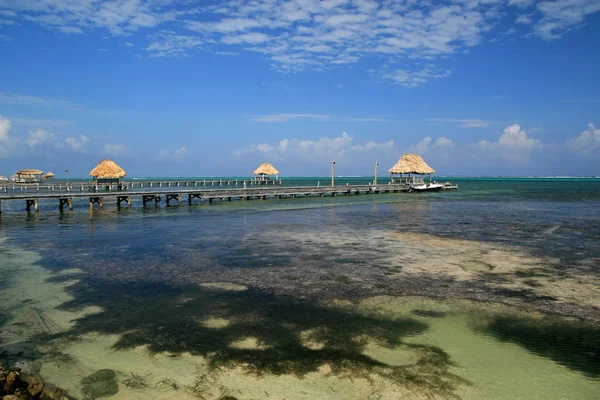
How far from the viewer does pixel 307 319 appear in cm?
711

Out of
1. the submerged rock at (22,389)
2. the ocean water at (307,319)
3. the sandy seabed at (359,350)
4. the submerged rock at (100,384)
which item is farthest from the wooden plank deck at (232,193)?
the submerged rock at (22,389)

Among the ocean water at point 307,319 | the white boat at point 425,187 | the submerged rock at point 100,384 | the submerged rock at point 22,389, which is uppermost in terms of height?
the white boat at point 425,187

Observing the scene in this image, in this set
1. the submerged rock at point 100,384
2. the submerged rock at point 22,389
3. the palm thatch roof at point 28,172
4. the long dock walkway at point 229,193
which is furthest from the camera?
the palm thatch roof at point 28,172

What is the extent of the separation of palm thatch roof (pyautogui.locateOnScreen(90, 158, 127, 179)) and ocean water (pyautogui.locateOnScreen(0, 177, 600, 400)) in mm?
39781

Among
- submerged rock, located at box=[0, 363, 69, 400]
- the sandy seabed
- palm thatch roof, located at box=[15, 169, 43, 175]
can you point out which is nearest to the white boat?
the sandy seabed

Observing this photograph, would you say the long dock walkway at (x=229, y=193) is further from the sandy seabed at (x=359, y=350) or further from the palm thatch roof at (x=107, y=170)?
the sandy seabed at (x=359, y=350)

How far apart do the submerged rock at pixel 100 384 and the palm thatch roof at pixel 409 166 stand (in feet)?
180

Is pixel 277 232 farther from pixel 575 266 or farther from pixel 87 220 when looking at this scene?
pixel 87 220

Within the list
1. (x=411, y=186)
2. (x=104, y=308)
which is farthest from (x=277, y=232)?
(x=411, y=186)

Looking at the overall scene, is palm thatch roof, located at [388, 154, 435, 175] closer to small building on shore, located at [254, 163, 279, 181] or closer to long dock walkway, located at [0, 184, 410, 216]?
long dock walkway, located at [0, 184, 410, 216]

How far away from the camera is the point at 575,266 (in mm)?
11109

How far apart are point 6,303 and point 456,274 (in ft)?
Result: 35.0

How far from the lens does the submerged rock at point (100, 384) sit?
4.81 metres

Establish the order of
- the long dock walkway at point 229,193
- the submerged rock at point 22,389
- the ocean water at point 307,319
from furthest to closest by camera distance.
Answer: the long dock walkway at point 229,193 → the ocean water at point 307,319 → the submerged rock at point 22,389
